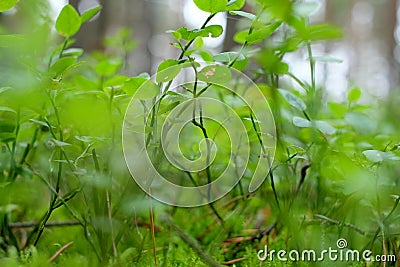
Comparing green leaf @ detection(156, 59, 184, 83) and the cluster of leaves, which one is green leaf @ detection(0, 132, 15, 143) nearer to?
the cluster of leaves

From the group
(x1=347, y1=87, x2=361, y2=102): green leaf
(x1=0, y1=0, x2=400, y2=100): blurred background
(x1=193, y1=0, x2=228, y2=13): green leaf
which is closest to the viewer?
(x1=193, y1=0, x2=228, y2=13): green leaf

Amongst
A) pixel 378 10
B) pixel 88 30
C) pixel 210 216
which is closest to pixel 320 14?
pixel 378 10

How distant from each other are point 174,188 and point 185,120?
31 cm

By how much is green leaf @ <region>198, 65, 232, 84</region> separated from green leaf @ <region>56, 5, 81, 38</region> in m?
0.28

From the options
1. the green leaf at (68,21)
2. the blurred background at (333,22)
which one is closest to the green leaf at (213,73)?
the green leaf at (68,21)

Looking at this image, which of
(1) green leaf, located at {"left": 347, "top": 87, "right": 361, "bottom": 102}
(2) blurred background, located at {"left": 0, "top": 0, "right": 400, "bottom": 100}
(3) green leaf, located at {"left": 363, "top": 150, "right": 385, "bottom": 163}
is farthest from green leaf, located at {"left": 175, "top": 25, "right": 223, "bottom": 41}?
(2) blurred background, located at {"left": 0, "top": 0, "right": 400, "bottom": 100}

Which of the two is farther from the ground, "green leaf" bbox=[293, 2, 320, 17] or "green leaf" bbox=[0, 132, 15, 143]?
"green leaf" bbox=[293, 2, 320, 17]

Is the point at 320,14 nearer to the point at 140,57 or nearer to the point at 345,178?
the point at 140,57

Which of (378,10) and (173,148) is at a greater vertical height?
(378,10)

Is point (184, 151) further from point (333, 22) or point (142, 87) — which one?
point (333, 22)

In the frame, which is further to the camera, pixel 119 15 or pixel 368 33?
pixel 368 33

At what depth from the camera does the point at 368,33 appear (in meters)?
10.9

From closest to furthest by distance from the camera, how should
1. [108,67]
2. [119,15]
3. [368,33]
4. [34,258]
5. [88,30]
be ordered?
[34,258] → [108,67] → [88,30] → [119,15] → [368,33]

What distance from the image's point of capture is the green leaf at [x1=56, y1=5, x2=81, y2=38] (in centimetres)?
73
